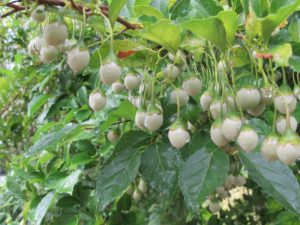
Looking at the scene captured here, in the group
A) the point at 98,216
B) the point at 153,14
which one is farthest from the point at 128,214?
the point at 153,14

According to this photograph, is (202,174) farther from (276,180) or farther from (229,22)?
(229,22)

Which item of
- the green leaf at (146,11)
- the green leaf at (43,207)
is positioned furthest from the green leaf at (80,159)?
the green leaf at (146,11)

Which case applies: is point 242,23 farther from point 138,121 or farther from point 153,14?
point 138,121

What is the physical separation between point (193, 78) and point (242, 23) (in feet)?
0.56

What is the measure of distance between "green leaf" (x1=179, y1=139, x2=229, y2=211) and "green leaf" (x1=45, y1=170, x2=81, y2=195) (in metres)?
A: 0.53

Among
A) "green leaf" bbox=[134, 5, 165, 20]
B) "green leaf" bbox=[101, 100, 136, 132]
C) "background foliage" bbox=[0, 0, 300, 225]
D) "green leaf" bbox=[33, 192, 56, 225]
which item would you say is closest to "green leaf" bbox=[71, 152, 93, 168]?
"background foliage" bbox=[0, 0, 300, 225]

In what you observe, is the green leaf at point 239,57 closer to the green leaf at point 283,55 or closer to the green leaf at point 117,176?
the green leaf at point 283,55

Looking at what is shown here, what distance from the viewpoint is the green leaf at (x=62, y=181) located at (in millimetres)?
1418

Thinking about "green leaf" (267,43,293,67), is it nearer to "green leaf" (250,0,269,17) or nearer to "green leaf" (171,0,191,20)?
"green leaf" (250,0,269,17)

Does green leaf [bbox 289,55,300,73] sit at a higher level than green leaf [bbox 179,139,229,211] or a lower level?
higher

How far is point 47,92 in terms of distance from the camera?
6.48 ft

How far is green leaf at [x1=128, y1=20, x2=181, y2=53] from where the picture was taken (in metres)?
0.83

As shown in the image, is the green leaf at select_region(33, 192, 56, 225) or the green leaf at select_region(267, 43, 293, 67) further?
the green leaf at select_region(33, 192, 56, 225)

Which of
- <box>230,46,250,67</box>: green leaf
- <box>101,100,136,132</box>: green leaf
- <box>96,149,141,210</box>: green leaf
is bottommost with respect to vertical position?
<box>96,149,141,210</box>: green leaf
